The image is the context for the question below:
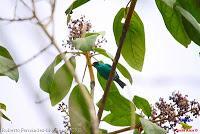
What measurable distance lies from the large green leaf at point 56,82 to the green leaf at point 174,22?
0.79ft

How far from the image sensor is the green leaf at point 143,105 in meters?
1.14

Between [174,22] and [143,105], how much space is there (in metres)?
0.22

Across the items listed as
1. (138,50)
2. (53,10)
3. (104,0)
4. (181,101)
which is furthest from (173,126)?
(53,10)

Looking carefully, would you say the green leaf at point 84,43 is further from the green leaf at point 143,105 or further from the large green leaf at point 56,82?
the green leaf at point 143,105

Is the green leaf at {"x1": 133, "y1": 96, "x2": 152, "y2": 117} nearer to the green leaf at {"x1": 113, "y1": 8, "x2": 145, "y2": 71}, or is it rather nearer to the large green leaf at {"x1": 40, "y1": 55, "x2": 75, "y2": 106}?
the green leaf at {"x1": 113, "y1": 8, "x2": 145, "y2": 71}

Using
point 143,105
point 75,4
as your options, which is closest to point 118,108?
point 143,105

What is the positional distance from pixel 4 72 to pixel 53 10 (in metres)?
0.40

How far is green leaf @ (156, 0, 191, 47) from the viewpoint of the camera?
1.09 m

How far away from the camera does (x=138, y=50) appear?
1173 mm

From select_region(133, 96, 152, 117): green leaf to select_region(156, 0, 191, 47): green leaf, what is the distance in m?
0.17

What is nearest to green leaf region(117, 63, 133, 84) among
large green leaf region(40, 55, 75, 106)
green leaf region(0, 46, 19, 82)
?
large green leaf region(40, 55, 75, 106)

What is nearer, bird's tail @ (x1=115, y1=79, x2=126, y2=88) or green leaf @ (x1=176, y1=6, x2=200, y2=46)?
green leaf @ (x1=176, y1=6, x2=200, y2=46)

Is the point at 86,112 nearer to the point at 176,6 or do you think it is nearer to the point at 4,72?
the point at 4,72

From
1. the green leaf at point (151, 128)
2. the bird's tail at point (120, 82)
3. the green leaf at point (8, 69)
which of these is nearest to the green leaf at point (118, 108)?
the bird's tail at point (120, 82)
